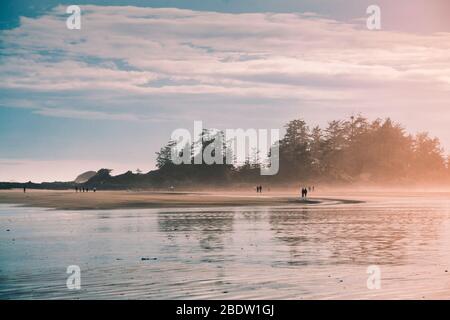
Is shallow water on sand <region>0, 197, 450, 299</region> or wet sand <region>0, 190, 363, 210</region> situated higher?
wet sand <region>0, 190, 363, 210</region>

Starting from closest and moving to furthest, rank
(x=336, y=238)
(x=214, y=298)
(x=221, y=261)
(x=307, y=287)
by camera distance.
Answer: (x=214, y=298) < (x=307, y=287) < (x=221, y=261) < (x=336, y=238)

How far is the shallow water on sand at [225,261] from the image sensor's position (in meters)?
17.8

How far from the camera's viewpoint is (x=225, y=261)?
955 inches

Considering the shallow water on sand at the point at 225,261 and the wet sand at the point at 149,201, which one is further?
the wet sand at the point at 149,201

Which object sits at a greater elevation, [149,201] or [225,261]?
[149,201]

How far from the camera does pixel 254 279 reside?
19.8m

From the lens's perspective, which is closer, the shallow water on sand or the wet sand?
the shallow water on sand

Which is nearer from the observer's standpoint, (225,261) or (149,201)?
(225,261)

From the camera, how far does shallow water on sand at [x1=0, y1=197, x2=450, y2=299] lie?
58.5 feet

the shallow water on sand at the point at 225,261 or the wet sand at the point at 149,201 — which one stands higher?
the wet sand at the point at 149,201
